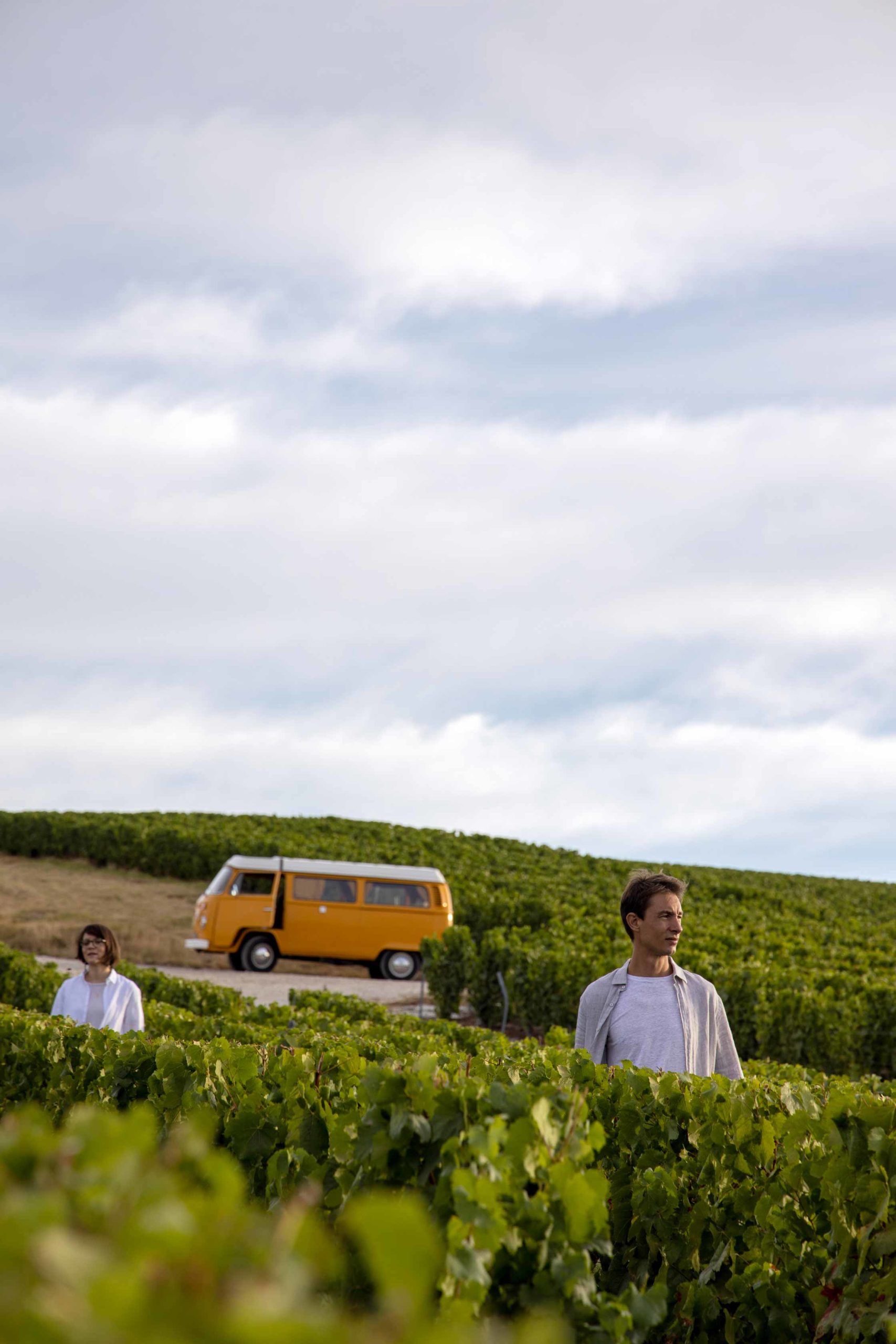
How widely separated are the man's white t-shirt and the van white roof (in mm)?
20945

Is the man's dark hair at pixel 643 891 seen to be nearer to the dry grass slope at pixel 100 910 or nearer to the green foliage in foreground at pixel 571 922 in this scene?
the green foliage in foreground at pixel 571 922

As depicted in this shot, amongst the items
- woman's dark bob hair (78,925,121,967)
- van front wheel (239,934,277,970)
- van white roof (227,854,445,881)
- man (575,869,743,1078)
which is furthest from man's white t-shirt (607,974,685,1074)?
van front wheel (239,934,277,970)

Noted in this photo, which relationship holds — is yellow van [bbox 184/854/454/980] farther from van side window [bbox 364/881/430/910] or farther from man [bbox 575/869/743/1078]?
man [bbox 575/869/743/1078]

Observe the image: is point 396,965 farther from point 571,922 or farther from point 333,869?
point 571,922

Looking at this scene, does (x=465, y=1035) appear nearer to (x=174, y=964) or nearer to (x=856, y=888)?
(x=174, y=964)

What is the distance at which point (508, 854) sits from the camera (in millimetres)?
47562

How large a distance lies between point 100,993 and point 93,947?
38cm

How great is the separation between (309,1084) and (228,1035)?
3.90m

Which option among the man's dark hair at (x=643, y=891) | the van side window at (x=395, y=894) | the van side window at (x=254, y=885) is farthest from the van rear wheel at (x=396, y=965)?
the man's dark hair at (x=643, y=891)

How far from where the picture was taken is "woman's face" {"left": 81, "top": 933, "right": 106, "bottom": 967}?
8.21 metres

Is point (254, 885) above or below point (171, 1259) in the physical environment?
below

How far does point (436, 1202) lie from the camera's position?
283 centimetres

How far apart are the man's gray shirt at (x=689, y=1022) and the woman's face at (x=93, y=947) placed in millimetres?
4050

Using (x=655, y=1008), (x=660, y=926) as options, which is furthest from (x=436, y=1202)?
(x=655, y=1008)
